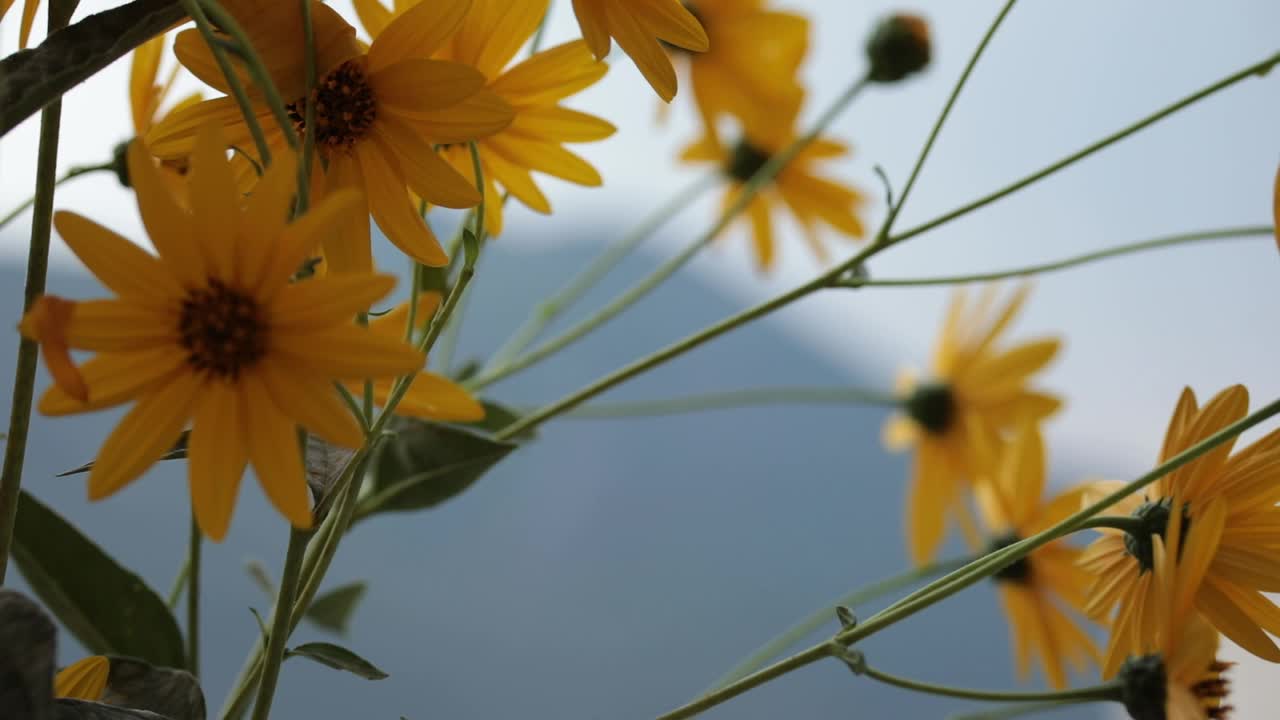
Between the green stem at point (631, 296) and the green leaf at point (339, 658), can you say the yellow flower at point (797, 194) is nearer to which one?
the green stem at point (631, 296)

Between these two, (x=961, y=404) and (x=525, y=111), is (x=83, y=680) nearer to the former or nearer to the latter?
(x=525, y=111)

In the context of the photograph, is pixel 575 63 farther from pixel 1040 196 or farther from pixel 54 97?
pixel 1040 196

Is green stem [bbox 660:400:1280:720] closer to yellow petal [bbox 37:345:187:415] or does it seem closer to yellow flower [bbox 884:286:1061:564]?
yellow petal [bbox 37:345:187:415]

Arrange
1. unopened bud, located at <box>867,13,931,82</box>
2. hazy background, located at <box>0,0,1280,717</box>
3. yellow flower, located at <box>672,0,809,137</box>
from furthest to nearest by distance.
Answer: hazy background, located at <box>0,0,1280,717</box>, unopened bud, located at <box>867,13,931,82</box>, yellow flower, located at <box>672,0,809,137</box>

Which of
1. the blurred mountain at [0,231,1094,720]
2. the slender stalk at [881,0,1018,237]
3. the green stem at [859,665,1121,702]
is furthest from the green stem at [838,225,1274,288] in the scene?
the blurred mountain at [0,231,1094,720]

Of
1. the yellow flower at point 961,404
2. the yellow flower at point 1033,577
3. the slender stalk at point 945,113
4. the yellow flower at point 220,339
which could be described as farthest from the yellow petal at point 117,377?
the yellow flower at point 961,404

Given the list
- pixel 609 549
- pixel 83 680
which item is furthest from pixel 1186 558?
pixel 609 549
